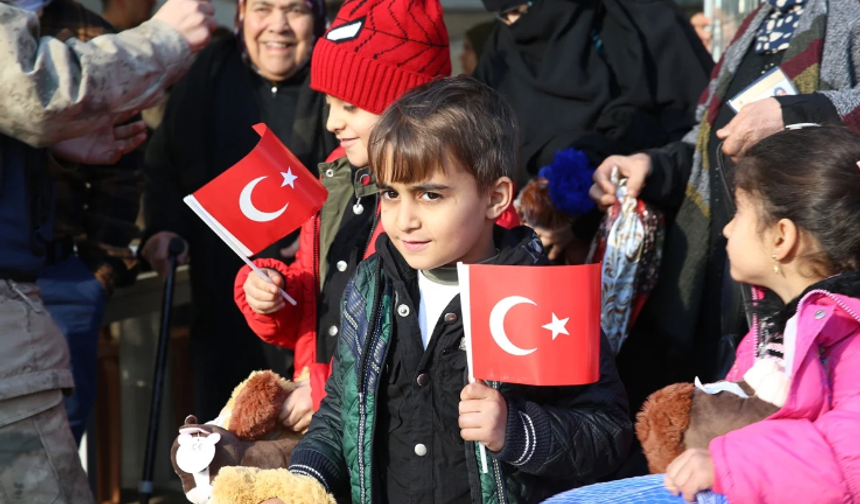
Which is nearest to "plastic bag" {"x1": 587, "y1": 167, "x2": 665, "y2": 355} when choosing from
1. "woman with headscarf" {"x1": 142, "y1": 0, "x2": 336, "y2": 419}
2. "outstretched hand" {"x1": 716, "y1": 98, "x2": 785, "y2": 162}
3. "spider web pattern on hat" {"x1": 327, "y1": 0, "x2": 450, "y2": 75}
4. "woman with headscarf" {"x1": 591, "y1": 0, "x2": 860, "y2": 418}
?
"woman with headscarf" {"x1": 591, "y1": 0, "x2": 860, "y2": 418}

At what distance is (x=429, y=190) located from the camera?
2.37 metres

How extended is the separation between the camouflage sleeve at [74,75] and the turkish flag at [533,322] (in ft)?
4.33

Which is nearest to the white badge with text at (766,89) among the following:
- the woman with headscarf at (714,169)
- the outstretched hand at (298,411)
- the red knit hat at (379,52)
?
the woman with headscarf at (714,169)

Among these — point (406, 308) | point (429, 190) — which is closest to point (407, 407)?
point (406, 308)

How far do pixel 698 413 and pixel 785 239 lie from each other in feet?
1.47

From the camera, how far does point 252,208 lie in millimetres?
2922

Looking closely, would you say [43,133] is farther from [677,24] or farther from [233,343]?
[677,24]

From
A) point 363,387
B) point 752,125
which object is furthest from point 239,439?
point 752,125

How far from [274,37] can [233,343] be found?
127cm

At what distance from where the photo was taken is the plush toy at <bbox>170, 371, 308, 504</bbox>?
2453 millimetres

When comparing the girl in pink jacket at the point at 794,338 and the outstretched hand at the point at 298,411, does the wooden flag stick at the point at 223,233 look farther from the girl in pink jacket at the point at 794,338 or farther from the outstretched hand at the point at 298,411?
the girl in pink jacket at the point at 794,338

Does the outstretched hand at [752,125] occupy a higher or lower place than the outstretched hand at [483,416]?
higher

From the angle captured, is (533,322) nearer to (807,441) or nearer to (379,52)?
(807,441)

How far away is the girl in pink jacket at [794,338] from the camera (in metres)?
1.97
